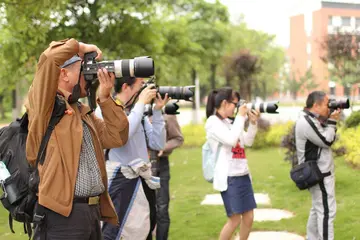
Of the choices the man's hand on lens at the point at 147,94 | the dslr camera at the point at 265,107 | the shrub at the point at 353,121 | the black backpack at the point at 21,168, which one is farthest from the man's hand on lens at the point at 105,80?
the shrub at the point at 353,121

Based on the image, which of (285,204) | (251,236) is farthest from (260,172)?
(251,236)

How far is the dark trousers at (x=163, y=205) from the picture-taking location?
5865 millimetres

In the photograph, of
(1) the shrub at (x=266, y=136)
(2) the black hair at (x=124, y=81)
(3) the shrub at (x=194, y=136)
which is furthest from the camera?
(3) the shrub at (x=194, y=136)

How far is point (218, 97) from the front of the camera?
219 inches

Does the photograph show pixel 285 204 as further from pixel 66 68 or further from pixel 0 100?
pixel 0 100

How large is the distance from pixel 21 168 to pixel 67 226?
0.43m

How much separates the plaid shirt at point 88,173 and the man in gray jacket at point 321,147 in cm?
287

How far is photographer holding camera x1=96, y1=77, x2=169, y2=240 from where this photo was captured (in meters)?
4.20

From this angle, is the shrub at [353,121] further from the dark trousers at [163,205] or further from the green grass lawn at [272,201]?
the dark trousers at [163,205]

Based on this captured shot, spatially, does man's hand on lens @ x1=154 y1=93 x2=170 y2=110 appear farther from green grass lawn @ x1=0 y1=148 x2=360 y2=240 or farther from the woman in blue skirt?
green grass lawn @ x1=0 y1=148 x2=360 y2=240

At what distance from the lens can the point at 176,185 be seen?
10.6m

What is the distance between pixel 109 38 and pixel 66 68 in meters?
8.51

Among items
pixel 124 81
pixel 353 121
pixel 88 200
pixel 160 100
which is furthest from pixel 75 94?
pixel 353 121

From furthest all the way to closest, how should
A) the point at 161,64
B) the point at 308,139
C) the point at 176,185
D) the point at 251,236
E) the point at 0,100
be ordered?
1. the point at 0,100
2. the point at 161,64
3. the point at 176,185
4. the point at 251,236
5. the point at 308,139
